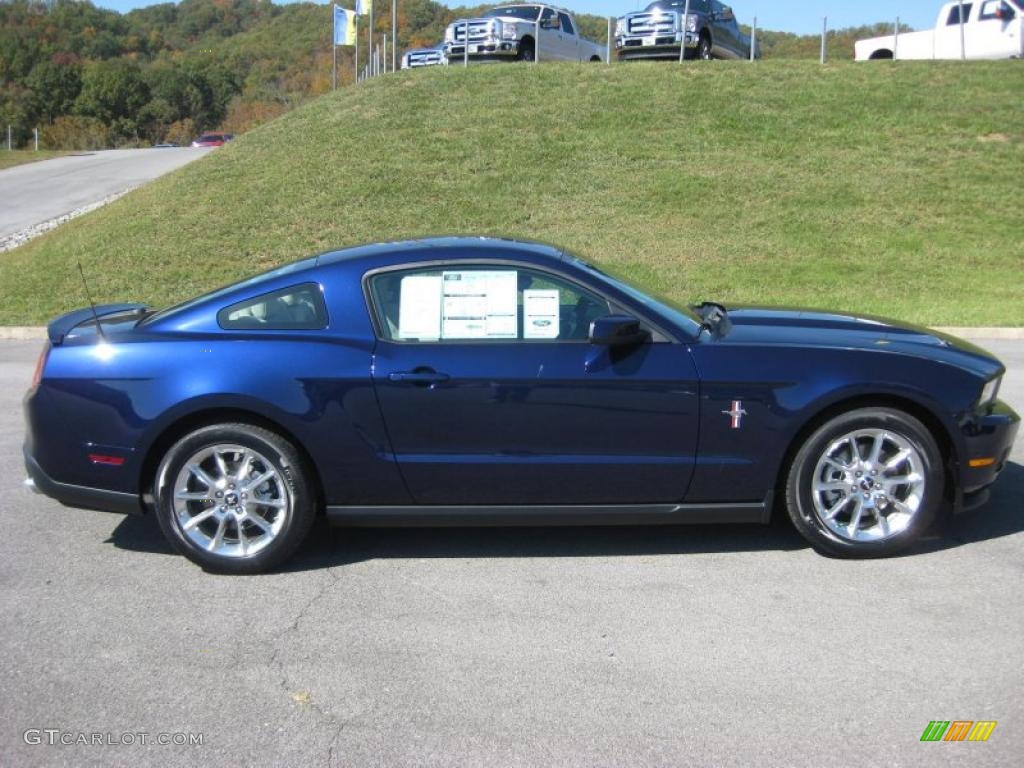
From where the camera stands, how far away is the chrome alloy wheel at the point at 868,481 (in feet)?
15.7

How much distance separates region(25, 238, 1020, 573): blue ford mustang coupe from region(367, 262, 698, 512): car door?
1cm

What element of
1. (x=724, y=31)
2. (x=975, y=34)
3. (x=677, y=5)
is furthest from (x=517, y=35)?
(x=975, y=34)

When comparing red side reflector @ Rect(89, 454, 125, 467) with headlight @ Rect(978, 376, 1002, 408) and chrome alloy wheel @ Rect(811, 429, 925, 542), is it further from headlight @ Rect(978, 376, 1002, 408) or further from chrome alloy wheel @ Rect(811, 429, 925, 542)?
headlight @ Rect(978, 376, 1002, 408)

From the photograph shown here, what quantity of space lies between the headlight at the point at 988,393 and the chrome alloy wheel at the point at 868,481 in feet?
1.42

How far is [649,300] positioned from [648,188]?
13.7 metres

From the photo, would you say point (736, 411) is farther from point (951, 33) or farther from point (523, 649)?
point (951, 33)

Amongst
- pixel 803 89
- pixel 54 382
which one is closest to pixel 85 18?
pixel 803 89

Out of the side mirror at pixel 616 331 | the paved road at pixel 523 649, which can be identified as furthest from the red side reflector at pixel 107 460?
the side mirror at pixel 616 331

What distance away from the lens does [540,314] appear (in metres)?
4.85

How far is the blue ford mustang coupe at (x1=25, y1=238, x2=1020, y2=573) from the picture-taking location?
472cm

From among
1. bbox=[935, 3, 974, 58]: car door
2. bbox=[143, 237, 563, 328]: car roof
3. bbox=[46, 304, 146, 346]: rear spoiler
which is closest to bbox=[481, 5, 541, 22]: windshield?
bbox=[935, 3, 974, 58]: car door

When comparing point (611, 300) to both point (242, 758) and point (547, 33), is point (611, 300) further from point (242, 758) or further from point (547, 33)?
point (547, 33)

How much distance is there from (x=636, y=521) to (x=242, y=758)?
7.16ft

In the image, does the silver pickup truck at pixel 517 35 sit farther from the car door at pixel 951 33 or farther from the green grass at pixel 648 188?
the car door at pixel 951 33
